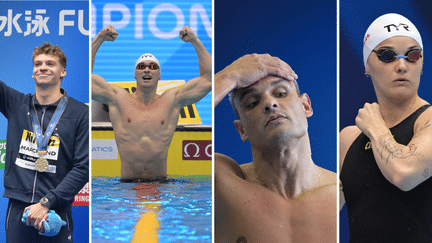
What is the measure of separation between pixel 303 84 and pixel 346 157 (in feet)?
2.47

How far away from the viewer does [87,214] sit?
11.8 ft

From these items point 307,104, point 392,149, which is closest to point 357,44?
point 307,104

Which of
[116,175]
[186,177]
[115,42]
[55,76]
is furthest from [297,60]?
[55,76]

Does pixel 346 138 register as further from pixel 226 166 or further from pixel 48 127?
pixel 48 127

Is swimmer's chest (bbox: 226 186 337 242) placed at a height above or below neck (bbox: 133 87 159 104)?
below

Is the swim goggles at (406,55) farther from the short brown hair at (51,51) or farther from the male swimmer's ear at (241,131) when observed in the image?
the short brown hair at (51,51)

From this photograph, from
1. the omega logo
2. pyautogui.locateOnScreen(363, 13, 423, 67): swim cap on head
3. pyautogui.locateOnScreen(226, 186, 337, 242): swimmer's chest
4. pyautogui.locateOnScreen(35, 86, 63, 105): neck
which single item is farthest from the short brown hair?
pyautogui.locateOnScreen(363, 13, 423, 67): swim cap on head

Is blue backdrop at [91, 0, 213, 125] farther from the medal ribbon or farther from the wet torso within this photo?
the medal ribbon

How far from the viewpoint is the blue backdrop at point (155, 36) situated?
3451 mm

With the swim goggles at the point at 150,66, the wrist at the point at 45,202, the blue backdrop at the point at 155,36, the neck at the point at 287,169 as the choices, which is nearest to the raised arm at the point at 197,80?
the blue backdrop at the point at 155,36

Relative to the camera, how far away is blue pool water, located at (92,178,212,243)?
3.36 meters

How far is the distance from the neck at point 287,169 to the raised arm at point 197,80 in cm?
73

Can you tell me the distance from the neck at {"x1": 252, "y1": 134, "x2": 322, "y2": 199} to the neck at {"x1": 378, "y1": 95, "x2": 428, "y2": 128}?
27.4 inches

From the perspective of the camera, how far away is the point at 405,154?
285 cm
